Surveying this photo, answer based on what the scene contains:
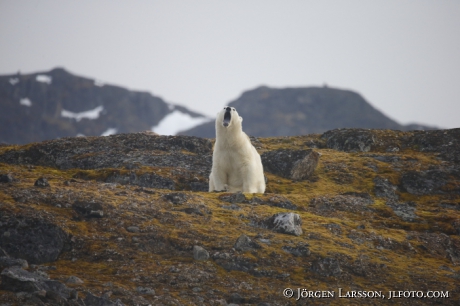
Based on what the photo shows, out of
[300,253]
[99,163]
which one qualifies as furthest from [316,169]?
[300,253]

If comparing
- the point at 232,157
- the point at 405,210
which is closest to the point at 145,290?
the point at 232,157

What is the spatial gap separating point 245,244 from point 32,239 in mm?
5657

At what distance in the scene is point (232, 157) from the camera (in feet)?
63.9

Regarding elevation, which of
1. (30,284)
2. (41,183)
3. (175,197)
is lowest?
(30,284)

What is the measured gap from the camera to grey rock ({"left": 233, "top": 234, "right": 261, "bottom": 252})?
41.3ft

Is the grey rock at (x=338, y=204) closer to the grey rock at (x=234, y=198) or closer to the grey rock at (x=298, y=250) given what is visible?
the grey rock at (x=234, y=198)

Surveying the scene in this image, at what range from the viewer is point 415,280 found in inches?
489

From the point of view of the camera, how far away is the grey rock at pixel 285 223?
14.2 metres

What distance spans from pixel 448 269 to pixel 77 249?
35.9ft

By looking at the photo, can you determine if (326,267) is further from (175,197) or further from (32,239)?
(32,239)

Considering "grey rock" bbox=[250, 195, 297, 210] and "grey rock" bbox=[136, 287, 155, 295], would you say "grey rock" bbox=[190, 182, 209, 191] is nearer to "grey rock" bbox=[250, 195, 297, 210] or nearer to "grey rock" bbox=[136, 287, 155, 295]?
"grey rock" bbox=[250, 195, 297, 210]

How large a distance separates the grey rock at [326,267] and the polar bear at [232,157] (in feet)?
24.6

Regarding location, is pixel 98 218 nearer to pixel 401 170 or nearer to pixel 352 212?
pixel 352 212

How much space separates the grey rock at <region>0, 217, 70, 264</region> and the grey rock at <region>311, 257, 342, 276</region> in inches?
264
